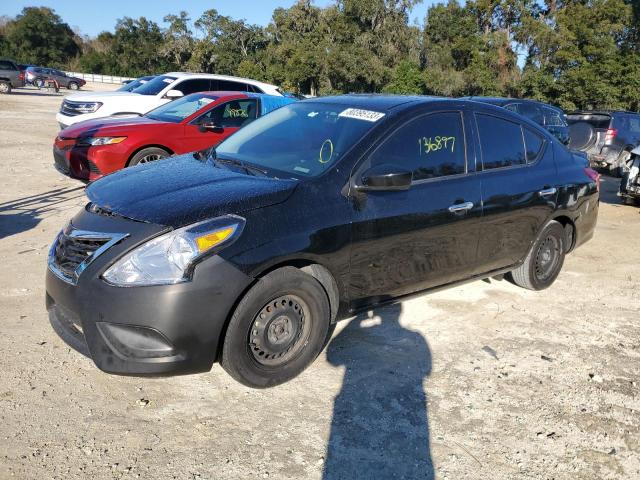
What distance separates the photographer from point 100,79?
2606 inches

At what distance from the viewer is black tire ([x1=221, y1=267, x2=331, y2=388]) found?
10.2 ft

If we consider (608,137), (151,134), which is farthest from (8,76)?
(608,137)

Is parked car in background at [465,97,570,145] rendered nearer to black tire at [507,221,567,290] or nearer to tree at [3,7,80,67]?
black tire at [507,221,567,290]

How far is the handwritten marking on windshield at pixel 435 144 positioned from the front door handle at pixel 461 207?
42 centimetres

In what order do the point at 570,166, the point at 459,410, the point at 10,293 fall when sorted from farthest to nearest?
the point at 570,166 → the point at 10,293 → the point at 459,410

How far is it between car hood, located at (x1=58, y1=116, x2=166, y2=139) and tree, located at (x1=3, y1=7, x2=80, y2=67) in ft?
240

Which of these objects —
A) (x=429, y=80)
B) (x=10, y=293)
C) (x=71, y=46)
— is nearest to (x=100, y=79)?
(x=71, y=46)

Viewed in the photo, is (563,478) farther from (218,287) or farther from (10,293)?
(10,293)

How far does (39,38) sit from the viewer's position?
7181cm

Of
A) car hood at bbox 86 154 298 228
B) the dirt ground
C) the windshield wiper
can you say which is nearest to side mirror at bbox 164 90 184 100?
the dirt ground

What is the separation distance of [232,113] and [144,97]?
3.68 meters

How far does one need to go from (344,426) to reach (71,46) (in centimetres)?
8464

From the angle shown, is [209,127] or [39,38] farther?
[39,38]

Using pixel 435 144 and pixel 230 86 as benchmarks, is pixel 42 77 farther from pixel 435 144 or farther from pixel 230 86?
pixel 435 144
